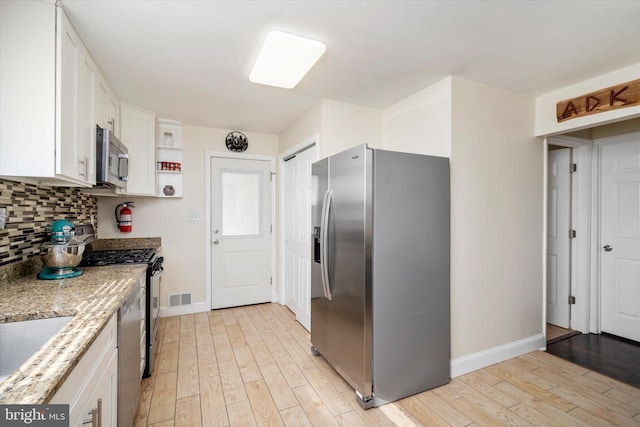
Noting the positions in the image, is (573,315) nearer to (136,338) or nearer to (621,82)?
(621,82)

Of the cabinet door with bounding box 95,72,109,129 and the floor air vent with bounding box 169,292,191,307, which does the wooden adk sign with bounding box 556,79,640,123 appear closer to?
the cabinet door with bounding box 95,72,109,129

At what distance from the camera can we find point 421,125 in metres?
2.59

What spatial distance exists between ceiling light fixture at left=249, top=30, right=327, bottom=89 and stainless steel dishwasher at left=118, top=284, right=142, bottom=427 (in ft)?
5.50

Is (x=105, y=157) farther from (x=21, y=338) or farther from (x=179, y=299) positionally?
(x=179, y=299)

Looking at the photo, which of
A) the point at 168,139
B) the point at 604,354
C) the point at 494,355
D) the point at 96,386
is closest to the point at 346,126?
the point at 168,139

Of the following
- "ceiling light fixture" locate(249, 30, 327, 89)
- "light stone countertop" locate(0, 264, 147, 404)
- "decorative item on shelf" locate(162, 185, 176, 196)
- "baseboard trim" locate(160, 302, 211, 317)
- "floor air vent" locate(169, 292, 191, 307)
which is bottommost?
"baseboard trim" locate(160, 302, 211, 317)

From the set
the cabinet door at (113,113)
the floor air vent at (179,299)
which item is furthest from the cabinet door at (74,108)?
the floor air vent at (179,299)

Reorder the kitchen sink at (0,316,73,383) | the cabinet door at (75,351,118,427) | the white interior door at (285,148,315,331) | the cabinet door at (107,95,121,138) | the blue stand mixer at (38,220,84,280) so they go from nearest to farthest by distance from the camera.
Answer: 1. the cabinet door at (75,351,118,427)
2. the kitchen sink at (0,316,73,383)
3. the blue stand mixer at (38,220,84,280)
4. the cabinet door at (107,95,121,138)
5. the white interior door at (285,148,315,331)

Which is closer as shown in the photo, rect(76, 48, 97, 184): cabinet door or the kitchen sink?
the kitchen sink

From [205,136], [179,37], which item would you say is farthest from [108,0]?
[205,136]

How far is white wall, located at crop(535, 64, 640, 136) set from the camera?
85.7 inches

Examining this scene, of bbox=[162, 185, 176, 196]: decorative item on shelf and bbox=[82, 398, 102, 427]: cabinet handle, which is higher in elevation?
bbox=[162, 185, 176, 196]: decorative item on shelf

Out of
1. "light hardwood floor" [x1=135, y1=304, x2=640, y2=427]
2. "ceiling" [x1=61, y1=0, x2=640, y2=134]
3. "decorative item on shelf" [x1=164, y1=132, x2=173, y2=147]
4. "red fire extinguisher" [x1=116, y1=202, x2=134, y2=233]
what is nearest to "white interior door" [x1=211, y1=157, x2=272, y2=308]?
"decorative item on shelf" [x1=164, y1=132, x2=173, y2=147]

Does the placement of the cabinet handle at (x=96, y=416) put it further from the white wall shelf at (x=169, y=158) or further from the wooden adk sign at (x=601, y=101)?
the wooden adk sign at (x=601, y=101)
